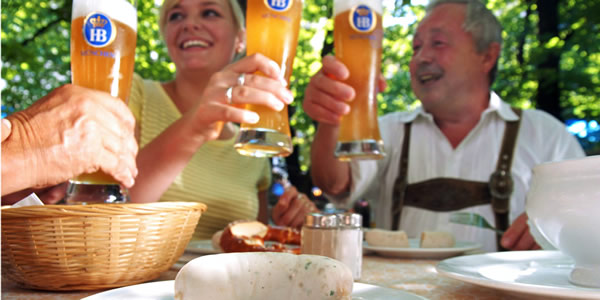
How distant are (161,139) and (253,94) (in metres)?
0.66

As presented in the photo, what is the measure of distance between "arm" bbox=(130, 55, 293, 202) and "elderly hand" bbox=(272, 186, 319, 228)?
0.42 m

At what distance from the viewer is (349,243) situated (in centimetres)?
106

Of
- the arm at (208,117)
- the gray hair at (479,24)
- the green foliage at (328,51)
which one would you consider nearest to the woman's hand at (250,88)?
the arm at (208,117)

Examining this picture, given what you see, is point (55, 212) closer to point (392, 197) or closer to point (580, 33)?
point (392, 197)

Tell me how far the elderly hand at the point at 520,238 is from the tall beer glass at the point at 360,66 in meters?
0.58

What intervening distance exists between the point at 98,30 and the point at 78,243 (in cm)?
56

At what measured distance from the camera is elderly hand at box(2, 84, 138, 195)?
763 millimetres

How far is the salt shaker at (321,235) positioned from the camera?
3.46ft

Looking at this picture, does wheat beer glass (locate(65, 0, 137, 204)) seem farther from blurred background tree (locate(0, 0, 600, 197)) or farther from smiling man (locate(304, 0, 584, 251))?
blurred background tree (locate(0, 0, 600, 197))

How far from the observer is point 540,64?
5.47 meters

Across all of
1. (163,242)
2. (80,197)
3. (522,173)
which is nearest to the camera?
(163,242)

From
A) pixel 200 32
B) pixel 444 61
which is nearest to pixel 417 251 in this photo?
pixel 200 32

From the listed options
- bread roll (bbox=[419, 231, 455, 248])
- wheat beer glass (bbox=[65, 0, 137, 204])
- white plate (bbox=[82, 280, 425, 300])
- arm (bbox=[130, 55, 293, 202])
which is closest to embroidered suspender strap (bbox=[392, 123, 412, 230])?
bread roll (bbox=[419, 231, 455, 248])

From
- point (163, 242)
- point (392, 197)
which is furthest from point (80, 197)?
point (392, 197)
